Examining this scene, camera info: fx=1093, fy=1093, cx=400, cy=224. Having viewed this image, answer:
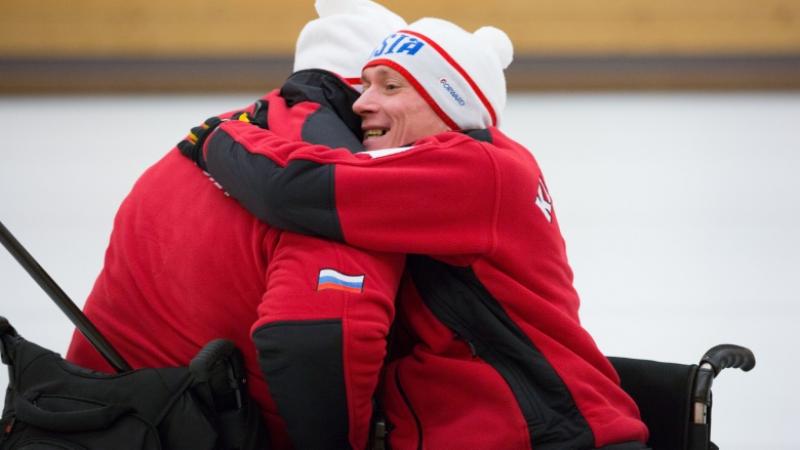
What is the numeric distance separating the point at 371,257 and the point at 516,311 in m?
0.23

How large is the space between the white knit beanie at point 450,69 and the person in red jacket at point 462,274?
A: 6.2 inches

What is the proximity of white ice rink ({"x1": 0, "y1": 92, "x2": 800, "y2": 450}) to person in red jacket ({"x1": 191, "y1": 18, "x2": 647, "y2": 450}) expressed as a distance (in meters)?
1.19

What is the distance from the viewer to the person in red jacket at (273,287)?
1.48 meters

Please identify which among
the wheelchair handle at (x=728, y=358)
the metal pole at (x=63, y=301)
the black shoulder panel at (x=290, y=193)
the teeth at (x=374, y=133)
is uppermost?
the teeth at (x=374, y=133)

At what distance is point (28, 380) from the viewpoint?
1555 mm

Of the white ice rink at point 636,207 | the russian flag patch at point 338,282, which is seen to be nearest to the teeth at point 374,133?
the russian flag patch at point 338,282

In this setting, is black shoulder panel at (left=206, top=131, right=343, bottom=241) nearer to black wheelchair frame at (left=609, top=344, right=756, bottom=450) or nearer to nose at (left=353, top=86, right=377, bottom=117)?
nose at (left=353, top=86, right=377, bottom=117)

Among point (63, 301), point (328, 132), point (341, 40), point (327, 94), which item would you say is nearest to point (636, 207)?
point (341, 40)

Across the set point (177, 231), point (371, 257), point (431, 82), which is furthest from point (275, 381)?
point (431, 82)

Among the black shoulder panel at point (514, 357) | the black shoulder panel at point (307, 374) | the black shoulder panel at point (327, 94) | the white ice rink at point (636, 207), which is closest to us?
the black shoulder panel at point (307, 374)

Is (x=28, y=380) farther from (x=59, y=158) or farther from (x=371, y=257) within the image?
(x=59, y=158)

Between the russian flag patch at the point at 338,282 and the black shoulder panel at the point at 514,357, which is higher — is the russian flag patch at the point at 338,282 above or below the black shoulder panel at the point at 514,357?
above

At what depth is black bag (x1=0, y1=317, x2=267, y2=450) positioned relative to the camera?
1.47 metres

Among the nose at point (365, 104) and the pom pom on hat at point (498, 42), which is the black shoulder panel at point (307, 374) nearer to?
the nose at point (365, 104)
